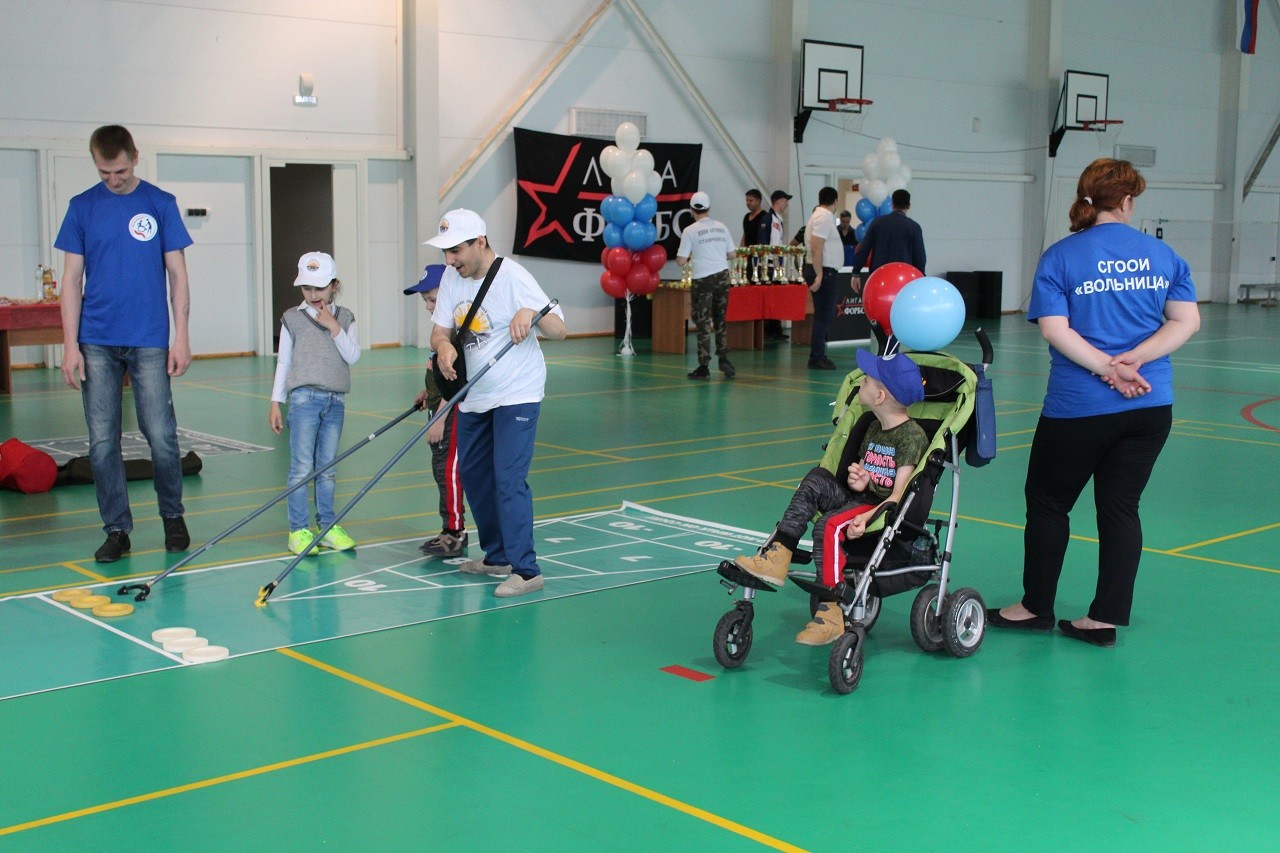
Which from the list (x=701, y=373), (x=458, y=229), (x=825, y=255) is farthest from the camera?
(x=825, y=255)

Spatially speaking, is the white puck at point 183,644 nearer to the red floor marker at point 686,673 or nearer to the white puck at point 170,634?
the white puck at point 170,634

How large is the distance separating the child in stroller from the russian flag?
27.9m

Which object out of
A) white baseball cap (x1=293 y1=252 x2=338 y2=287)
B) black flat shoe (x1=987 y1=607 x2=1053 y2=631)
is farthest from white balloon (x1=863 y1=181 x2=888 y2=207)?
black flat shoe (x1=987 y1=607 x2=1053 y2=631)

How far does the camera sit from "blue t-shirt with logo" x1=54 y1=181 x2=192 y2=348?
21.1 feet

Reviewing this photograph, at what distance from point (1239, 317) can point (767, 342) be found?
11362 mm

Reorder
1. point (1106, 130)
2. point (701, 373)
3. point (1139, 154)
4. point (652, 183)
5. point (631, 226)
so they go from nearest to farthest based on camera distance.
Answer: point (701, 373) < point (631, 226) < point (652, 183) < point (1106, 130) < point (1139, 154)

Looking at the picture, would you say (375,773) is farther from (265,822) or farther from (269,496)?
(269,496)

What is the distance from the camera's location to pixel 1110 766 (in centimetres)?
406

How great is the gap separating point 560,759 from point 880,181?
17.1 metres

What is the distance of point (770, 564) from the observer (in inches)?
196

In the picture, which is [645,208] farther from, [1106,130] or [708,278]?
[1106,130]

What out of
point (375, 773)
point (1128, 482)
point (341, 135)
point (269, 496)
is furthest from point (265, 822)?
point (341, 135)

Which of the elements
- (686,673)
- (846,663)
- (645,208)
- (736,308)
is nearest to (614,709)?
(686,673)

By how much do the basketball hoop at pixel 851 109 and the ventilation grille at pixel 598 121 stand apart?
3.47m
